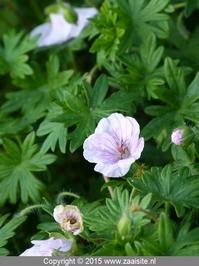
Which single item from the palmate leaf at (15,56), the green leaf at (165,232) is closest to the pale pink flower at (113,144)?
the green leaf at (165,232)

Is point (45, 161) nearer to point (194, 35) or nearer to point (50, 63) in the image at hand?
point (50, 63)

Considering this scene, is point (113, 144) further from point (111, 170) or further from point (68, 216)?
point (68, 216)

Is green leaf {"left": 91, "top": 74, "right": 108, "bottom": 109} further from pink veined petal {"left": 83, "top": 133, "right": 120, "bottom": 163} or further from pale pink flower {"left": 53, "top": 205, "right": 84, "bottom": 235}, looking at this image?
pale pink flower {"left": 53, "top": 205, "right": 84, "bottom": 235}

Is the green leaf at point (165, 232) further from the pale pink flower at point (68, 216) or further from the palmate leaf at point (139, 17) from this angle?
the palmate leaf at point (139, 17)

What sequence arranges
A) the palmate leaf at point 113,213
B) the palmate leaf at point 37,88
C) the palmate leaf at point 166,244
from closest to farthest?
the palmate leaf at point 166,244
the palmate leaf at point 113,213
the palmate leaf at point 37,88

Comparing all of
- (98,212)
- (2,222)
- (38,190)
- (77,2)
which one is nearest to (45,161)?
(38,190)

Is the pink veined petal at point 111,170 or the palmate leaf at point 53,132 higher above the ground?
the pink veined petal at point 111,170

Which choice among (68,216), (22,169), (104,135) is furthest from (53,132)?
(68,216)
